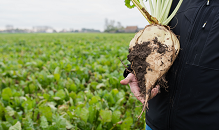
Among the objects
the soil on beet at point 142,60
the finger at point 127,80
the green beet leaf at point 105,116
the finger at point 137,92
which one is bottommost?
the green beet leaf at point 105,116

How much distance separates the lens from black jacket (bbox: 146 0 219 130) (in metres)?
0.87

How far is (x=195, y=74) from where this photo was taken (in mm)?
925

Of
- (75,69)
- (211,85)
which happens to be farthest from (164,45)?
(75,69)

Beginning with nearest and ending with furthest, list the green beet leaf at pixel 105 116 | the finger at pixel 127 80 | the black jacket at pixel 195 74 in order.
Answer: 1. the black jacket at pixel 195 74
2. the finger at pixel 127 80
3. the green beet leaf at pixel 105 116

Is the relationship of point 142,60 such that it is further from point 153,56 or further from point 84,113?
point 84,113

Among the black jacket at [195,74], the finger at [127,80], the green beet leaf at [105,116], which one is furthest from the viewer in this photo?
the green beet leaf at [105,116]

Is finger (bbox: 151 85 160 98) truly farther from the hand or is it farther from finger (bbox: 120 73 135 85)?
finger (bbox: 120 73 135 85)

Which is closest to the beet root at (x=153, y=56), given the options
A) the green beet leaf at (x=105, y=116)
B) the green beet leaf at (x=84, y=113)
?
the green beet leaf at (x=105, y=116)

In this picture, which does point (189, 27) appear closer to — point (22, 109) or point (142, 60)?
point (142, 60)

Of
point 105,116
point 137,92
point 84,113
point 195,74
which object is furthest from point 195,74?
point 84,113

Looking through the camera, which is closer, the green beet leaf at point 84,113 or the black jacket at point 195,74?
the black jacket at point 195,74

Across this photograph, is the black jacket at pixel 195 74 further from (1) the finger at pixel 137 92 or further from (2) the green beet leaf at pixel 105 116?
(2) the green beet leaf at pixel 105 116

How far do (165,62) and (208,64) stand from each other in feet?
1.01

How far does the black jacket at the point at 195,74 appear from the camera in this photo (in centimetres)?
87
